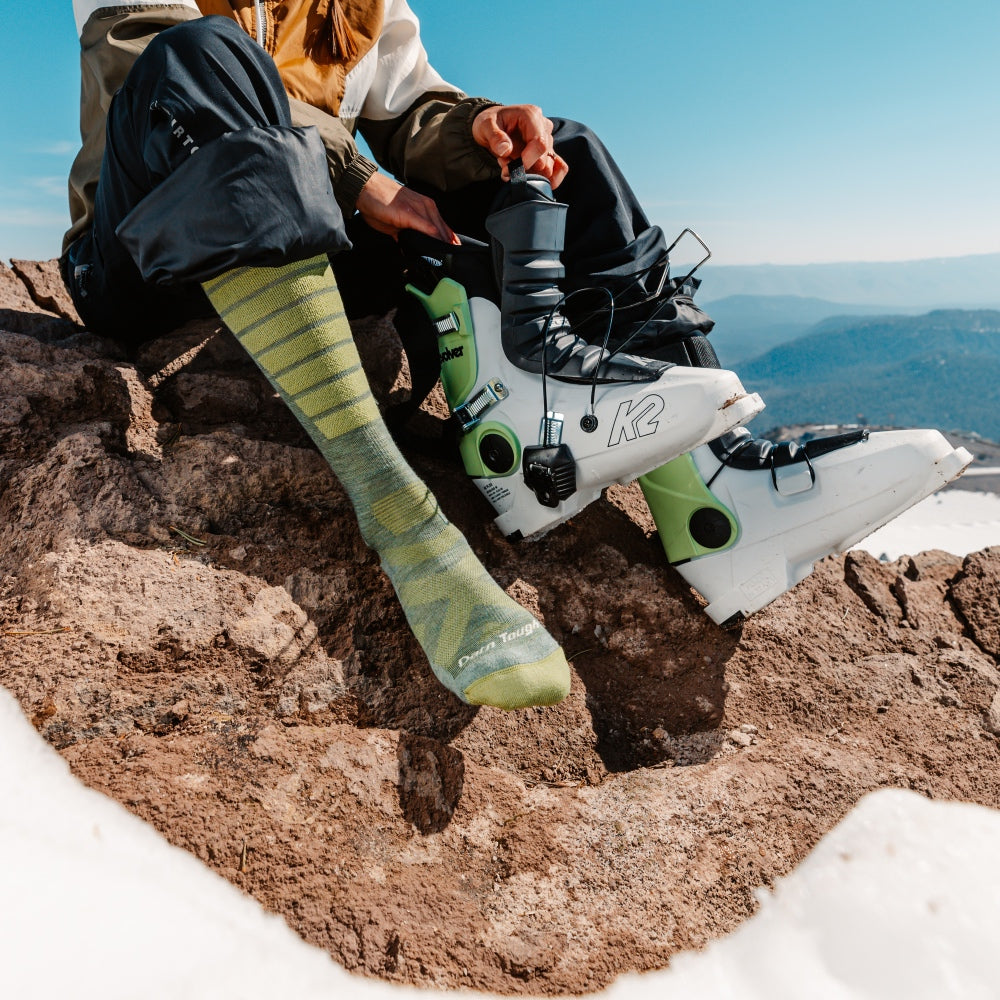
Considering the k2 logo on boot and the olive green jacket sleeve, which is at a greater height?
the olive green jacket sleeve

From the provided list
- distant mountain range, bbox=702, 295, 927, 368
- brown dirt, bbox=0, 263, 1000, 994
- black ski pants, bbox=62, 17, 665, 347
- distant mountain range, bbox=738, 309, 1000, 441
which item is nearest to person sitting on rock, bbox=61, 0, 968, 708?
black ski pants, bbox=62, 17, 665, 347

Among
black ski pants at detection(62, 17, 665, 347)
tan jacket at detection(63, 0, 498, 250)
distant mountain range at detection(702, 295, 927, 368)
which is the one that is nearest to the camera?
black ski pants at detection(62, 17, 665, 347)

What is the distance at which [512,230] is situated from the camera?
130 centimetres

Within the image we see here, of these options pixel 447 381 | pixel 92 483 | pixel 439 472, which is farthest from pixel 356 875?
pixel 447 381

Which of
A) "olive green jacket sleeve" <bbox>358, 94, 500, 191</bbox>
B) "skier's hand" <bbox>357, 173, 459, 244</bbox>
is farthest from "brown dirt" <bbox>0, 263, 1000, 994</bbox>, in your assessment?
"olive green jacket sleeve" <bbox>358, 94, 500, 191</bbox>

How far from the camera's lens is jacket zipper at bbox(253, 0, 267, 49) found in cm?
122

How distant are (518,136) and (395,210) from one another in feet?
0.96

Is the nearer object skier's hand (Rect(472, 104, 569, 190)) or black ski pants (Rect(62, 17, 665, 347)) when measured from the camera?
black ski pants (Rect(62, 17, 665, 347))

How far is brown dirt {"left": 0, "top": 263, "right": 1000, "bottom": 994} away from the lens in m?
0.80

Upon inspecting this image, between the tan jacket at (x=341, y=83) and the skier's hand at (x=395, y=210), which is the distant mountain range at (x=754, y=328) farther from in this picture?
the skier's hand at (x=395, y=210)

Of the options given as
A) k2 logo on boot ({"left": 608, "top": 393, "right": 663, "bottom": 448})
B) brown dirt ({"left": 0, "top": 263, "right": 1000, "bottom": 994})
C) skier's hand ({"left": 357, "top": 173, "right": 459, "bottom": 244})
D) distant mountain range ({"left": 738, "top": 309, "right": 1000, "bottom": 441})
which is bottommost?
distant mountain range ({"left": 738, "top": 309, "right": 1000, "bottom": 441})

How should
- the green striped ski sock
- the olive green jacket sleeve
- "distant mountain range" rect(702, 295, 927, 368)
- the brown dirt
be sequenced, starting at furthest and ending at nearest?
"distant mountain range" rect(702, 295, 927, 368) → the olive green jacket sleeve → the green striped ski sock → the brown dirt

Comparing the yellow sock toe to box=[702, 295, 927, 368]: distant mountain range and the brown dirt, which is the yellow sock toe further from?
box=[702, 295, 927, 368]: distant mountain range

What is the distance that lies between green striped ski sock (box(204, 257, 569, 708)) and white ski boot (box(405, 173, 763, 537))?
10.1 inches
